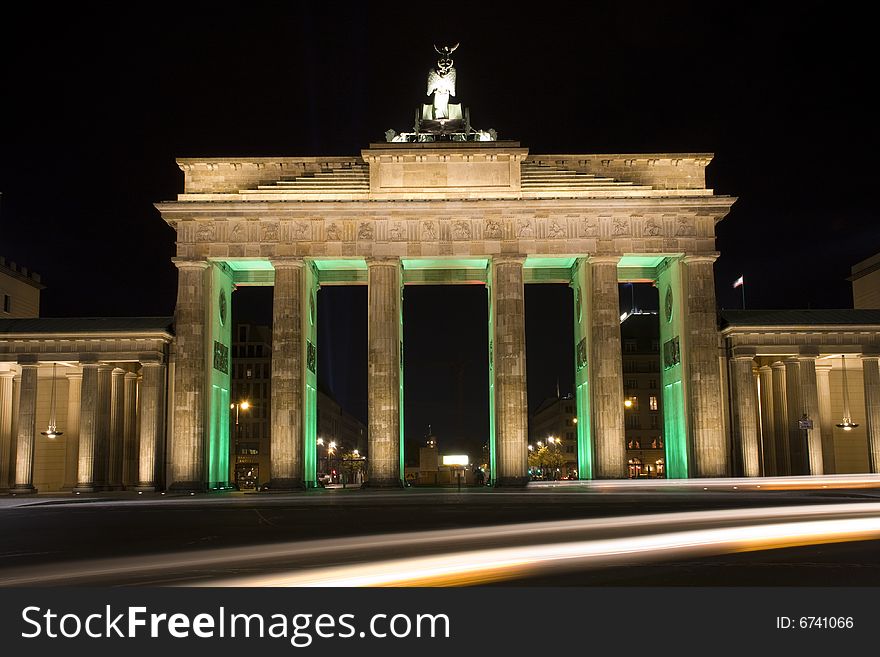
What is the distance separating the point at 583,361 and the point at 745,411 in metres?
10.2

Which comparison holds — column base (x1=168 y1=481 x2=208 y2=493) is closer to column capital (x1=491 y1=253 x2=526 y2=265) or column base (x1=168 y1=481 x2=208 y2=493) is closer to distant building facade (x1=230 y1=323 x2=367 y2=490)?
column capital (x1=491 y1=253 x2=526 y2=265)

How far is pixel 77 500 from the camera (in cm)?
4216

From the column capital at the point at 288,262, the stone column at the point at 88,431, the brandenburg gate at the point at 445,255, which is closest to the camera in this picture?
the brandenburg gate at the point at 445,255

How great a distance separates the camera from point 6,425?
5938 centimetres

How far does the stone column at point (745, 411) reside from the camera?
53.9 m

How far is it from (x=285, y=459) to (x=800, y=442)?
103 feet

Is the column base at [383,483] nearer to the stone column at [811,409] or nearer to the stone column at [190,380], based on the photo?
the stone column at [190,380]

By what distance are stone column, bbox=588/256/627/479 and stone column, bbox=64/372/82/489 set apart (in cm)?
3502

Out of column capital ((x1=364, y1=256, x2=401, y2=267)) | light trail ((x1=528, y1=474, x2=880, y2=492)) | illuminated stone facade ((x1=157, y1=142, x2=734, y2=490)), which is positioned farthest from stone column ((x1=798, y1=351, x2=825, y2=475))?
column capital ((x1=364, y1=256, x2=401, y2=267))

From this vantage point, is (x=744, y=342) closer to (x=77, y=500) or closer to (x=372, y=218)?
(x=372, y=218)

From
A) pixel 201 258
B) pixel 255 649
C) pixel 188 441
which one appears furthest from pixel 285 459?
pixel 255 649

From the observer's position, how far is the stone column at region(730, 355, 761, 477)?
53875 mm

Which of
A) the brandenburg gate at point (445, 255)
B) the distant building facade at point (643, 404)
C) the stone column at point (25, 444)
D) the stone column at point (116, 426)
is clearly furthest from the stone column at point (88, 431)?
the distant building facade at point (643, 404)

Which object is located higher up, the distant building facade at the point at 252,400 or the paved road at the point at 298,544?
the distant building facade at the point at 252,400
